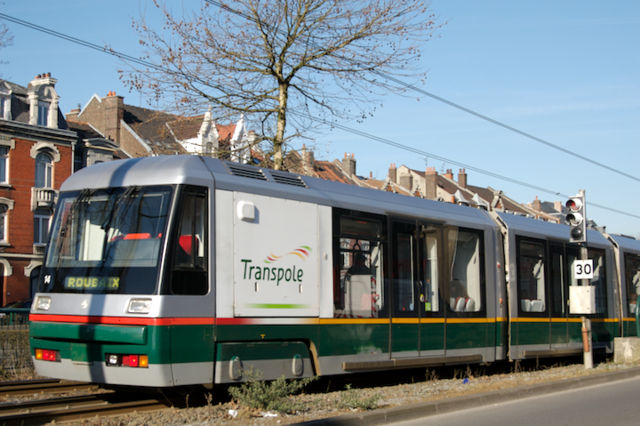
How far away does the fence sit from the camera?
13891 millimetres

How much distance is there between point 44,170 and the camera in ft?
132

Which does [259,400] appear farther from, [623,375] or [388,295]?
[623,375]

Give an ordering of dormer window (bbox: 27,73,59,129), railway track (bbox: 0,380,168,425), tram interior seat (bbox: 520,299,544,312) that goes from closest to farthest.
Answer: railway track (bbox: 0,380,168,425), tram interior seat (bbox: 520,299,544,312), dormer window (bbox: 27,73,59,129)

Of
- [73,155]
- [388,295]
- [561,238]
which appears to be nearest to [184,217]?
[388,295]

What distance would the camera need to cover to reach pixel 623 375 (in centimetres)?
1455

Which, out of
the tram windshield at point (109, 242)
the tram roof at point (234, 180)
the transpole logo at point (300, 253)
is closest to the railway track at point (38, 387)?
the tram windshield at point (109, 242)

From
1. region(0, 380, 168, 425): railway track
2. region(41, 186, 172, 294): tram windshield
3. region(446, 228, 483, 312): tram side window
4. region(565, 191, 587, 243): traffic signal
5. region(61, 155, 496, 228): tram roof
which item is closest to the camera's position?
region(0, 380, 168, 425): railway track

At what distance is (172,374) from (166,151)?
10157 millimetres

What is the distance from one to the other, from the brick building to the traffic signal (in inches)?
1124

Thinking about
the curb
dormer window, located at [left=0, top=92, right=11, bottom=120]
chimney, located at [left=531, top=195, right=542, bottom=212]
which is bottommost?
the curb

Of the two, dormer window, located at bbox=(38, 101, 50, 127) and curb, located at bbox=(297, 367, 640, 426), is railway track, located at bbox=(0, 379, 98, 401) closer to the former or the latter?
curb, located at bbox=(297, 367, 640, 426)

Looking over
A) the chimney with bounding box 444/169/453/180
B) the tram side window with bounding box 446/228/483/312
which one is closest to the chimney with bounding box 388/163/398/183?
the chimney with bounding box 444/169/453/180

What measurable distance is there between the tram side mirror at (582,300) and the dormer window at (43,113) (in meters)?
31.5

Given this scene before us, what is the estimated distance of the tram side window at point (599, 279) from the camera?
1844 cm
